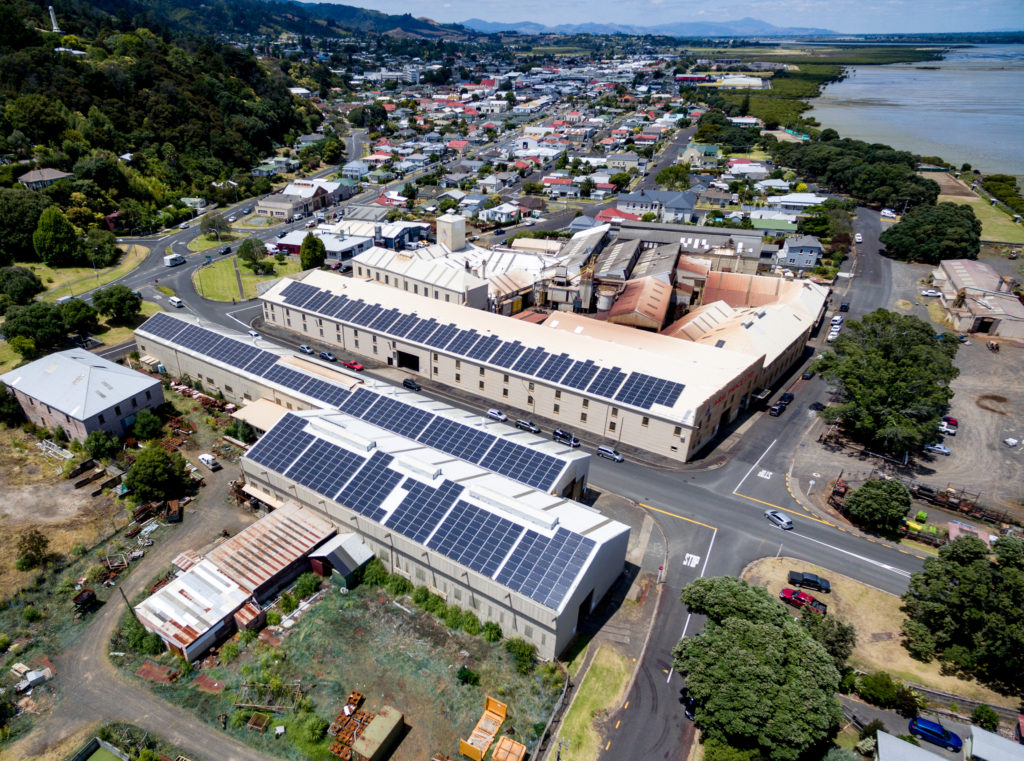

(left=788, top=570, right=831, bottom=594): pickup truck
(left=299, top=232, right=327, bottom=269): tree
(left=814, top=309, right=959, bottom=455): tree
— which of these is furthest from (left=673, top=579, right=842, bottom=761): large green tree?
(left=299, top=232, right=327, bottom=269): tree

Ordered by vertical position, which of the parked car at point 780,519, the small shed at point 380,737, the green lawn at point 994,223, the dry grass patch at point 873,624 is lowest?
the dry grass patch at point 873,624

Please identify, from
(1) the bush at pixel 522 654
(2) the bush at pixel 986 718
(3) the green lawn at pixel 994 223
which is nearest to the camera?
(2) the bush at pixel 986 718

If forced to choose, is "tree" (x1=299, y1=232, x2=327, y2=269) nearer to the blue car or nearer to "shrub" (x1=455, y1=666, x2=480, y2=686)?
"shrub" (x1=455, y1=666, x2=480, y2=686)

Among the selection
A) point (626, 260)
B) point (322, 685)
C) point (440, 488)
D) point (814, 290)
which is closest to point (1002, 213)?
point (814, 290)

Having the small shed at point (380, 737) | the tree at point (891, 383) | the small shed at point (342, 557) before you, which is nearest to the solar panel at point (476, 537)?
the small shed at point (342, 557)

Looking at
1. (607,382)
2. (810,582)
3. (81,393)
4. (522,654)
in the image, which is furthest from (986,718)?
(81,393)

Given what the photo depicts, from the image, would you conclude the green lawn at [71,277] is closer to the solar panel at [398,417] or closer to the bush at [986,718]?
the solar panel at [398,417]

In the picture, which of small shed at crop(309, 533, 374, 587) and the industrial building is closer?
small shed at crop(309, 533, 374, 587)

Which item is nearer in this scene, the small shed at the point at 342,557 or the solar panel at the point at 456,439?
the small shed at the point at 342,557
